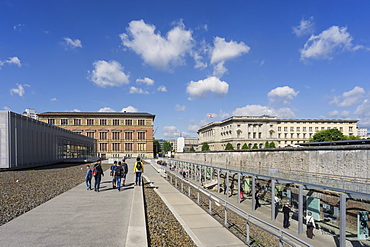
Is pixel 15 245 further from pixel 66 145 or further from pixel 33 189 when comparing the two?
pixel 66 145

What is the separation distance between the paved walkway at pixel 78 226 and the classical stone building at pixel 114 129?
292ft

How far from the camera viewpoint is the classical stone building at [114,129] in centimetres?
9706

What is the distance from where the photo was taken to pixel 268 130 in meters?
109

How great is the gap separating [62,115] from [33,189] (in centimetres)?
9195

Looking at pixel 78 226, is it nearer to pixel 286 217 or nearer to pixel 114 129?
pixel 286 217

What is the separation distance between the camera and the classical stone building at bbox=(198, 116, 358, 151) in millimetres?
106625

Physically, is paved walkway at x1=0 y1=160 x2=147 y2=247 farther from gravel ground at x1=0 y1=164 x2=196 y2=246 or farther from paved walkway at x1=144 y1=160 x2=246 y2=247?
paved walkway at x1=144 y1=160 x2=246 y2=247

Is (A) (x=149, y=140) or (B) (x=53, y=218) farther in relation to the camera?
(A) (x=149, y=140)

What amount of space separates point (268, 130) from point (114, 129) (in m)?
64.9

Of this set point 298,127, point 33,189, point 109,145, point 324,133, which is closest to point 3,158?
point 33,189

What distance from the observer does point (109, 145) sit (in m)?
97.5

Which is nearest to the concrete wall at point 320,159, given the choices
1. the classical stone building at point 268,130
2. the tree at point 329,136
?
the tree at point 329,136

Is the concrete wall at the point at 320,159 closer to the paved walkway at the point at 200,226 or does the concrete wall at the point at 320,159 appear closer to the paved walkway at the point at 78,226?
the paved walkway at the point at 200,226

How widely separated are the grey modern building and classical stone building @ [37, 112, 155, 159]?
51602mm
